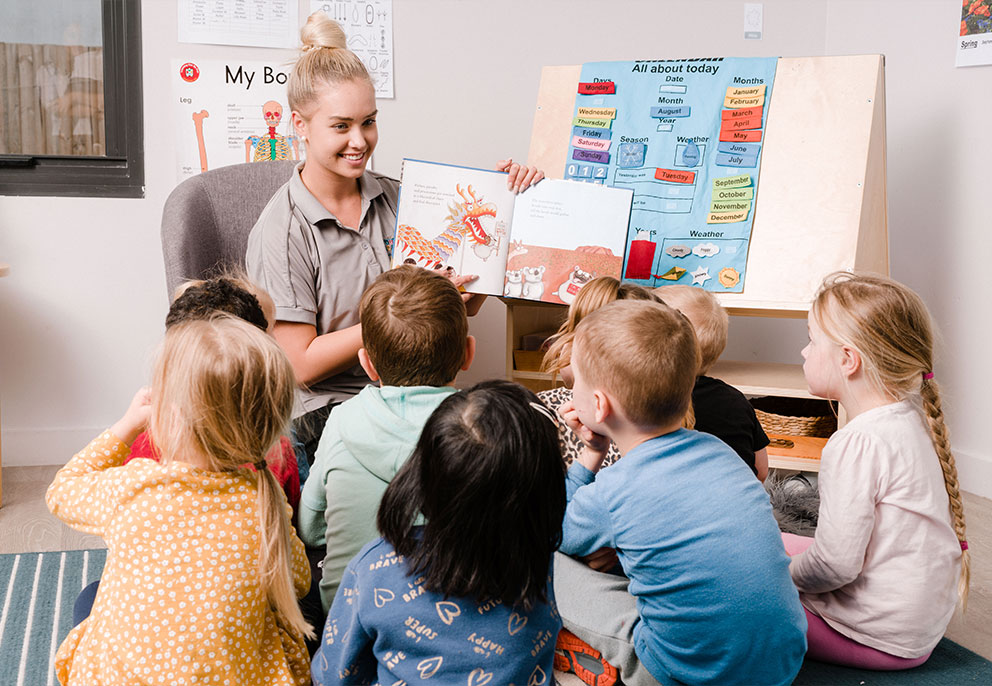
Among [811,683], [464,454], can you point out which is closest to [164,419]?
[464,454]

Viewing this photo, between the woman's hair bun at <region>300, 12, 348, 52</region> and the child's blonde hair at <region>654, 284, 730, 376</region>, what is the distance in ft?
3.09

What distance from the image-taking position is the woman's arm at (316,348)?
1.80 meters

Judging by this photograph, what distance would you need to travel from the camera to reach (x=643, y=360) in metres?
1.18

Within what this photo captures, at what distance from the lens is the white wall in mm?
2688

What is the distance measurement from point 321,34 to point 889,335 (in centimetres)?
134

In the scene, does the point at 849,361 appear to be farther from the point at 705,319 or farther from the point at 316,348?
the point at 316,348

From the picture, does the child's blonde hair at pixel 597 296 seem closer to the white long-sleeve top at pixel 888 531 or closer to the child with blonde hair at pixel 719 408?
the child with blonde hair at pixel 719 408

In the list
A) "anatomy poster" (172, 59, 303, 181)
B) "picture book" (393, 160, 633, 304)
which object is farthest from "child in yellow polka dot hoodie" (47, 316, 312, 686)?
"anatomy poster" (172, 59, 303, 181)

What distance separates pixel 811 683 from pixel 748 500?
51 cm

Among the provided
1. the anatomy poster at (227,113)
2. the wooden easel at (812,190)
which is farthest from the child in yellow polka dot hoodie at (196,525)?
the anatomy poster at (227,113)

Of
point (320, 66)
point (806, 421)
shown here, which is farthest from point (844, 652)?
point (320, 66)

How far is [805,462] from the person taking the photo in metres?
2.22

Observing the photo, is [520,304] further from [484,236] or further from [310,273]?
[310,273]

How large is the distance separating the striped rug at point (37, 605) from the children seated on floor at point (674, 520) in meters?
0.99
